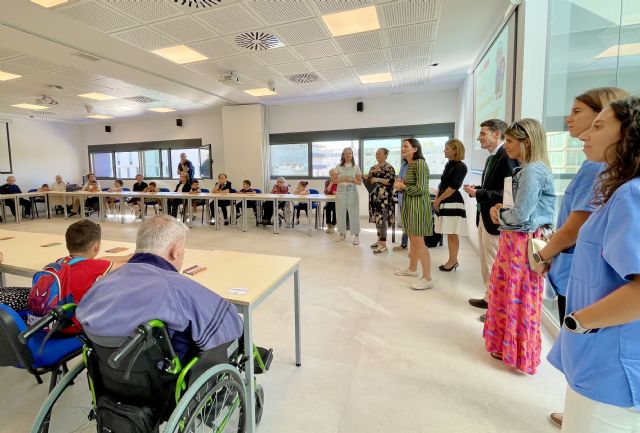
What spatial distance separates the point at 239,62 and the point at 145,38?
55.3 inches

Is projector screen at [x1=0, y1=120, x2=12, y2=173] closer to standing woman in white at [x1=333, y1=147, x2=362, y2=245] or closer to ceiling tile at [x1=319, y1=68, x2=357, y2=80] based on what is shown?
ceiling tile at [x1=319, y1=68, x2=357, y2=80]

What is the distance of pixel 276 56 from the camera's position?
4926 mm

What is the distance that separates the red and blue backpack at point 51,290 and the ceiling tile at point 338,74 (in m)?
5.31

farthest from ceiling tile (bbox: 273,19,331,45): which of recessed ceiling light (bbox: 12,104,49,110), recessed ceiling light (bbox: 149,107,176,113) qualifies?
recessed ceiling light (bbox: 12,104,49,110)

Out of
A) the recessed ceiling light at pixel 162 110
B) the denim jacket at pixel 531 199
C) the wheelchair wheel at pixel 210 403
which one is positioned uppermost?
the recessed ceiling light at pixel 162 110

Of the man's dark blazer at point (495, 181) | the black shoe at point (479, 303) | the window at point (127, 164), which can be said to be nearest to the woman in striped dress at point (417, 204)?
the black shoe at point (479, 303)

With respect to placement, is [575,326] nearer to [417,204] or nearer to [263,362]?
[263,362]

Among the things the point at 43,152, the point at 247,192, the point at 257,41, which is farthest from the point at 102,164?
the point at 257,41

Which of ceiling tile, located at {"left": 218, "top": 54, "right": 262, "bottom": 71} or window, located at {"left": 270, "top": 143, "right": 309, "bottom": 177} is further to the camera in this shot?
window, located at {"left": 270, "top": 143, "right": 309, "bottom": 177}

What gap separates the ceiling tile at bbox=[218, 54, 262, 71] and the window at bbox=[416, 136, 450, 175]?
433 centimetres

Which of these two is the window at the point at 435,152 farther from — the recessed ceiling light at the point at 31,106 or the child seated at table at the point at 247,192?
the recessed ceiling light at the point at 31,106

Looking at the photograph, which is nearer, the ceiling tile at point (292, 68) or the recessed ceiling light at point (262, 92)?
the ceiling tile at point (292, 68)

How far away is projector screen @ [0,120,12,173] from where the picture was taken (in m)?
9.27

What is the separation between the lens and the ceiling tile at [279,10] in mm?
3365
